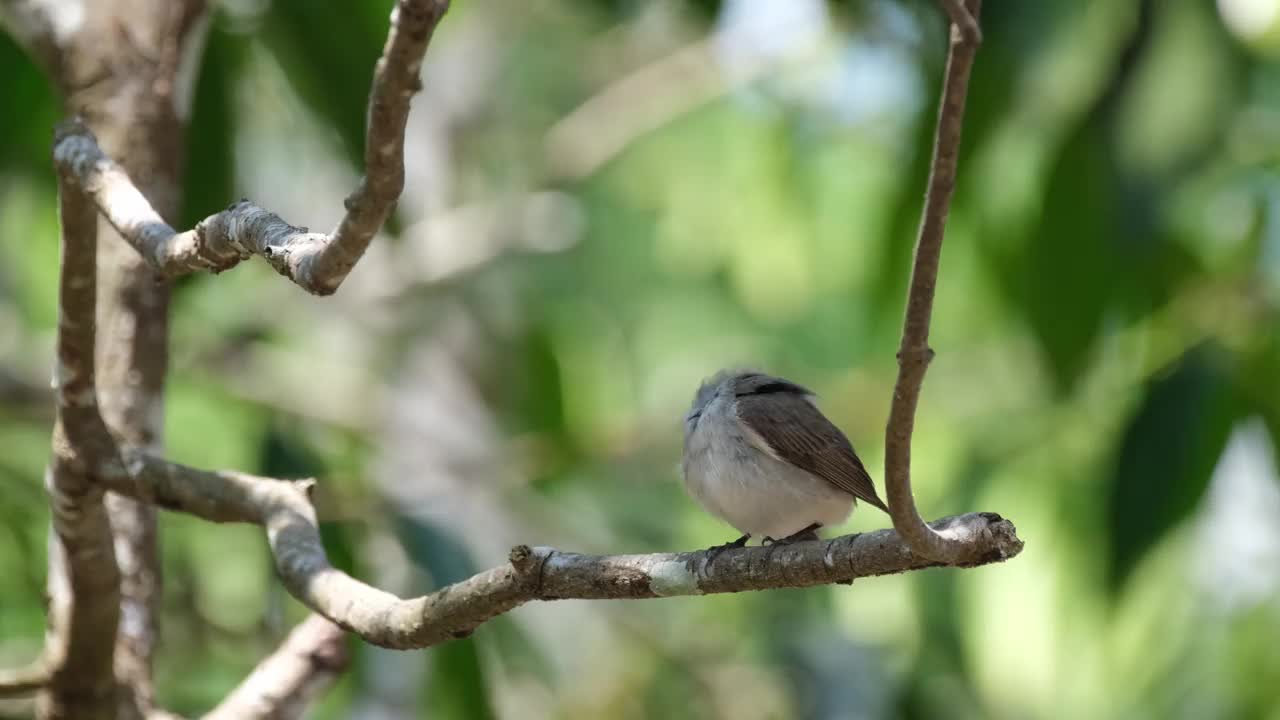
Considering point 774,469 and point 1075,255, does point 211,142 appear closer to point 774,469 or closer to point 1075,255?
point 774,469

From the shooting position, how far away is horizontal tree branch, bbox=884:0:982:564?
5.12 feet

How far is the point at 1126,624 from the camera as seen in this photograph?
4477 millimetres

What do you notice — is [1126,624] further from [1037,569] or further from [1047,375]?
[1047,375]

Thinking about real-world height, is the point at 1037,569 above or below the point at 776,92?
below

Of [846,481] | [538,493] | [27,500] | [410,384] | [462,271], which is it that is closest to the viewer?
[846,481]

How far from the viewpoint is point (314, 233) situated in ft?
6.68

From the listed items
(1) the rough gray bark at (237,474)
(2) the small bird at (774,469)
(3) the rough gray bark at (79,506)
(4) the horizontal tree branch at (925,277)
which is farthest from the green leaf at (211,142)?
(4) the horizontal tree branch at (925,277)

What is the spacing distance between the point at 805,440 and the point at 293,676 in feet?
3.82

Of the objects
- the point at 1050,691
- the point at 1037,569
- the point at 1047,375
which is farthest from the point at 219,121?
the point at 1050,691

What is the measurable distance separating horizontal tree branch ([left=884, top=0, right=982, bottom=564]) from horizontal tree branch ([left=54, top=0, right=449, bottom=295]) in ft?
1.85

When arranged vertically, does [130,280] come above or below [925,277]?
above

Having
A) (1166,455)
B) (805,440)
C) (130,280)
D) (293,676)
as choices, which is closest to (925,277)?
(805,440)

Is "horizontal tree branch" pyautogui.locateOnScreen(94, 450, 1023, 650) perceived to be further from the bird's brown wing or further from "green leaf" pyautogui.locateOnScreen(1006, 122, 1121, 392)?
"green leaf" pyautogui.locateOnScreen(1006, 122, 1121, 392)

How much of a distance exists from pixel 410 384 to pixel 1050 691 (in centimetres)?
383
